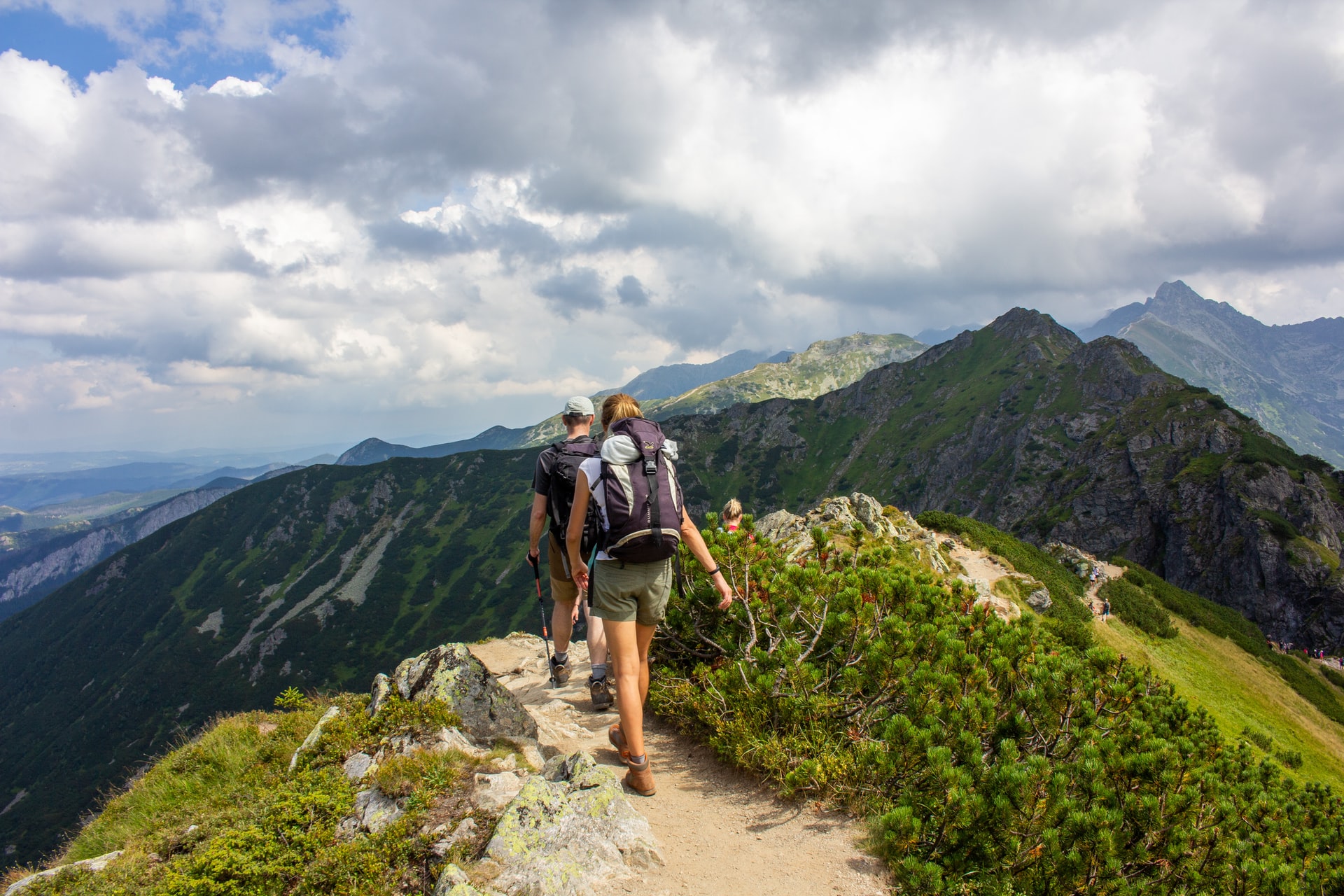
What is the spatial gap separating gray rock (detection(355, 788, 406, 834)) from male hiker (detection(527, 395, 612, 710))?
118 inches

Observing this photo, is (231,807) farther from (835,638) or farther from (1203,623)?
(1203,623)

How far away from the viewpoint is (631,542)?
589 cm

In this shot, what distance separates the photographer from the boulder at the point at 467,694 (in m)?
7.38

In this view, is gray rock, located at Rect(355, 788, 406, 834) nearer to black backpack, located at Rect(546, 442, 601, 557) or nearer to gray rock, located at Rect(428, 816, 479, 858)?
gray rock, located at Rect(428, 816, 479, 858)

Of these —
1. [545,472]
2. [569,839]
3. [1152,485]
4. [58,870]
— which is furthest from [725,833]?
[1152,485]

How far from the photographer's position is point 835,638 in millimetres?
7484

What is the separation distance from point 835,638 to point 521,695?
6.96 meters

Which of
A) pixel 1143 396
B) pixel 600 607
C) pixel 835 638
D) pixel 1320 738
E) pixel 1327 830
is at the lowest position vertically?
pixel 1320 738

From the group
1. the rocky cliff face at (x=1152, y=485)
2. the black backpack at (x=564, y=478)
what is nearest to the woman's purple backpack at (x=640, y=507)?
the black backpack at (x=564, y=478)

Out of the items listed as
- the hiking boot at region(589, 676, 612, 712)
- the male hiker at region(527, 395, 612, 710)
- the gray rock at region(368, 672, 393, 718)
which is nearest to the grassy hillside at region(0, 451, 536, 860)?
the gray rock at region(368, 672, 393, 718)

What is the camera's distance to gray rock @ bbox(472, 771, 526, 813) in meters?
5.67

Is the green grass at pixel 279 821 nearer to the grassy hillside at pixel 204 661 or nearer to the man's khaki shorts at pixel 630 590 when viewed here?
the man's khaki shorts at pixel 630 590

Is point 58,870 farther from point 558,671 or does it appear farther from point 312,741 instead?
point 558,671

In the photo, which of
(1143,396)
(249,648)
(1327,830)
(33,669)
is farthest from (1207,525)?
(33,669)
